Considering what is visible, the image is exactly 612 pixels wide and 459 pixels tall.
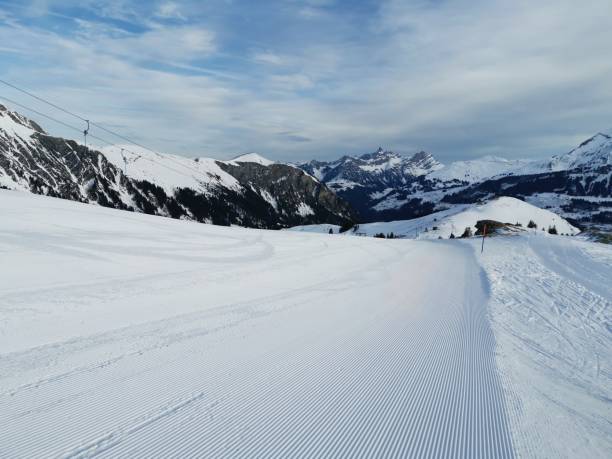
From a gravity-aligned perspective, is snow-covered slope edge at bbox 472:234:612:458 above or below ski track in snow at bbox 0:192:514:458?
below

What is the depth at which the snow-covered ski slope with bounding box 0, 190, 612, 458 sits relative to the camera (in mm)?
4730

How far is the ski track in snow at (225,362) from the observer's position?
464cm

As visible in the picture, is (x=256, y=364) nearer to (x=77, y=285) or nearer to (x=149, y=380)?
(x=149, y=380)

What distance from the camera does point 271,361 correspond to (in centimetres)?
697

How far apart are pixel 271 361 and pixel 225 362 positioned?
0.87 metres

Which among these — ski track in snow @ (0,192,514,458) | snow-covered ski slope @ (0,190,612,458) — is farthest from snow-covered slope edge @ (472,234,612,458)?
ski track in snow @ (0,192,514,458)

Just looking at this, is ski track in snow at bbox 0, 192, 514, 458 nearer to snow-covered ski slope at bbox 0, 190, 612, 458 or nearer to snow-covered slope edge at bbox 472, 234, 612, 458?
snow-covered ski slope at bbox 0, 190, 612, 458

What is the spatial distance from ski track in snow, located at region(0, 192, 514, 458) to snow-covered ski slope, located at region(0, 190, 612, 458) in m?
0.03

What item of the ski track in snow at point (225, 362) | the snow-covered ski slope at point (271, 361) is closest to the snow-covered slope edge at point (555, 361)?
the snow-covered ski slope at point (271, 361)

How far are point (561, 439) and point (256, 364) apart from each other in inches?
191

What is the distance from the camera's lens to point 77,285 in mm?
10570

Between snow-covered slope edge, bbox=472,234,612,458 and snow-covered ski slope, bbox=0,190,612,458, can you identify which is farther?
snow-covered slope edge, bbox=472,234,612,458

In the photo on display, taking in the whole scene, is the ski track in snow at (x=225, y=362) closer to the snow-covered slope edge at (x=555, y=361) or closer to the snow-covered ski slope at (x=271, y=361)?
the snow-covered ski slope at (x=271, y=361)

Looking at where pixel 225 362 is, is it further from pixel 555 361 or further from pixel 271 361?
pixel 555 361
